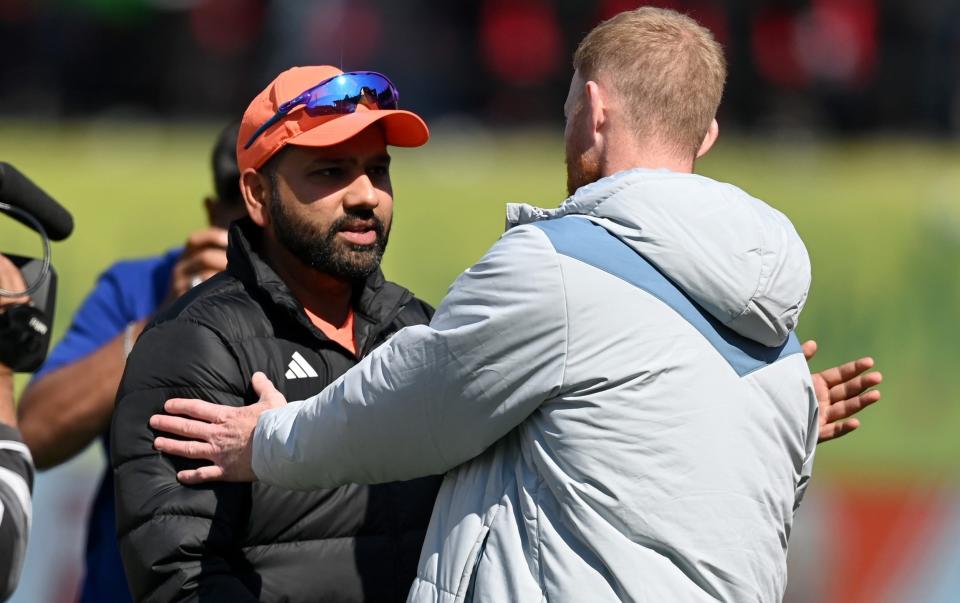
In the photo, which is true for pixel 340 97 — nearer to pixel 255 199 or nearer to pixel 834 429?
pixel 255 199

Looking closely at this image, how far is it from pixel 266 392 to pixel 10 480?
17.0 inches

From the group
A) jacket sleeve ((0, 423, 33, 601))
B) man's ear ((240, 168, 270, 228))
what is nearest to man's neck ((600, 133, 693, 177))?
man's ear ((240, 168, 270, 228))

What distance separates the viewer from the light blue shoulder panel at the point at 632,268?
2.22m

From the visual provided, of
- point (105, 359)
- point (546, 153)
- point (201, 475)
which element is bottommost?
point (546, 153)

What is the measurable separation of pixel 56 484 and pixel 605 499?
15.6 ft

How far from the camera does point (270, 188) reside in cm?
268

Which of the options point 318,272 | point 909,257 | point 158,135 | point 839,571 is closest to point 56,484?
point 158,135

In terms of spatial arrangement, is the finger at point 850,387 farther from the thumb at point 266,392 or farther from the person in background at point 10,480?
the person in background at point 10,480

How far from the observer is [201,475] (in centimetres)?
237

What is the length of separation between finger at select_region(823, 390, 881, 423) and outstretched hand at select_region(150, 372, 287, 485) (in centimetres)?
109

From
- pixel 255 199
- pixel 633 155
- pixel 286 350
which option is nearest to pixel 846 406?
pixel 633 155

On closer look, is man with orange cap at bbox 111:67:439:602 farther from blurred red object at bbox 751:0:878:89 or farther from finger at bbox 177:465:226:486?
blurred red object at bbox 751:0:878:89

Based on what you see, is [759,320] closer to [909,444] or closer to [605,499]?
[605,499]

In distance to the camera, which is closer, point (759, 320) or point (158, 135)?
point (759, 320)
